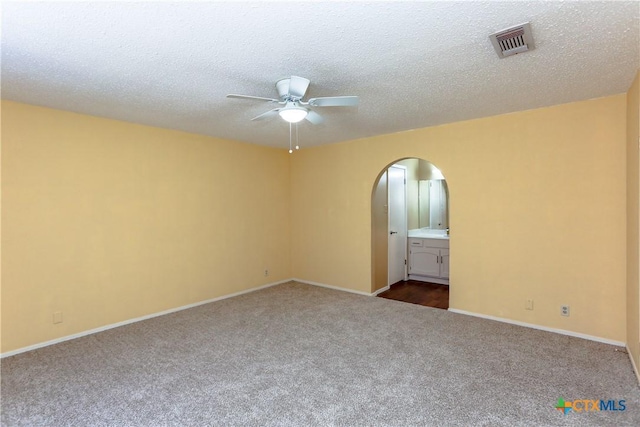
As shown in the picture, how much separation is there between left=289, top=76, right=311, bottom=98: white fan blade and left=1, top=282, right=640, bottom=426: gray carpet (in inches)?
90.5

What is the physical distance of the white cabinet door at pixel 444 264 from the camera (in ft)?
18.9

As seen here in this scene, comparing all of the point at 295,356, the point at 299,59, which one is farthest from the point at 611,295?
the point at 299,59

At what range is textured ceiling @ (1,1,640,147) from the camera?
1778 mm

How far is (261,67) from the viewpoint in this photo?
2.44m

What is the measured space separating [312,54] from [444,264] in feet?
15.2

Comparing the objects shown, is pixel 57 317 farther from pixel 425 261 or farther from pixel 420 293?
pixel 425 261

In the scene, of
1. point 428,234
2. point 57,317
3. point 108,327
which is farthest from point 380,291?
point 57,317

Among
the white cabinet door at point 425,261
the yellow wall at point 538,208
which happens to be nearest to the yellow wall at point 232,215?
the yellow wall at point 538,208

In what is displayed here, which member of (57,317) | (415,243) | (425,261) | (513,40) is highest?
(513,40)

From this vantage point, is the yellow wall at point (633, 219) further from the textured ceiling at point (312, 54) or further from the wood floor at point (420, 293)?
the wood floor at point (420, 293)

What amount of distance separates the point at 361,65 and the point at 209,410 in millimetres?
2698

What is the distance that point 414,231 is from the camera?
6527mm

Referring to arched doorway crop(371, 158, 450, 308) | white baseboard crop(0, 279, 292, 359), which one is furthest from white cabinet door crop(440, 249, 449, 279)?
white baseboard crop(0, 279, 292, 359)

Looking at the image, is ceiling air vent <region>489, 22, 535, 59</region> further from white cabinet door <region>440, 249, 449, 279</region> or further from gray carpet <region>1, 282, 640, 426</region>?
white cabinet door <region>440, 249, 449, 279</region>
